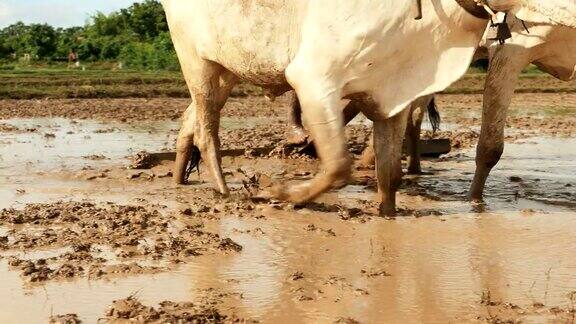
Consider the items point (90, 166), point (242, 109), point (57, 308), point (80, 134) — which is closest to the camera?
point (57, 308)

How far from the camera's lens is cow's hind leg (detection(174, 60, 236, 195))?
7764 millimetres

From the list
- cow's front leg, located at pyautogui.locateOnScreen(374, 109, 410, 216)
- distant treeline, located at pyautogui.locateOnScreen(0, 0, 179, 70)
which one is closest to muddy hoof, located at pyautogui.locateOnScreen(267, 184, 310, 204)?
cow's front leg, located at pyautogui.locateOnScreen(374, 109, 410, 216)

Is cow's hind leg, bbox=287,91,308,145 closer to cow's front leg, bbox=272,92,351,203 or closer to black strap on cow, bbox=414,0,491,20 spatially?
cow's front leg, bbox=272,92,351,203

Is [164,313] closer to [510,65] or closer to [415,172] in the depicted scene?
[510,65]

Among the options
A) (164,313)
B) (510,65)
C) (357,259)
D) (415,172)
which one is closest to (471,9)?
(510,65)

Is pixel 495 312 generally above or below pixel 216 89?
below

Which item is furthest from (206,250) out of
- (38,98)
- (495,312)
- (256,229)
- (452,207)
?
(38,98)

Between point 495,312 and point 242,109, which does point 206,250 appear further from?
point 242,109

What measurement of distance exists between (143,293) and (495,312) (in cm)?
163

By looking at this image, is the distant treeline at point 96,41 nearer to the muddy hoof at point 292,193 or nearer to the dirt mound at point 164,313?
the muddy hoof at point 292,193

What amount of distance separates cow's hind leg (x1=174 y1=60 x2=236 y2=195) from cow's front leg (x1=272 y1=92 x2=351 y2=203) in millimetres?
1695

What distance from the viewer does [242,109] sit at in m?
18.7

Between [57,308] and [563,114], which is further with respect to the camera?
[563,114]

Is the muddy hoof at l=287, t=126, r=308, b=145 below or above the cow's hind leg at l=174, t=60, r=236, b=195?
below
